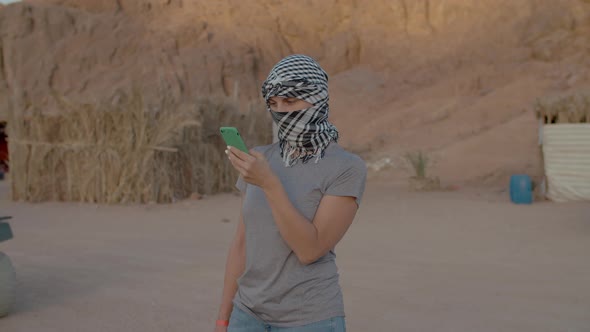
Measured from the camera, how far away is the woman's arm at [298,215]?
160 centimetres

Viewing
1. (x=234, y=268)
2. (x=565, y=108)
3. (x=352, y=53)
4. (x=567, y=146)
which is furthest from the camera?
(x=352, y=53)

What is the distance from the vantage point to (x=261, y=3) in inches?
1377

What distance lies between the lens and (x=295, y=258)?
173 centimetres

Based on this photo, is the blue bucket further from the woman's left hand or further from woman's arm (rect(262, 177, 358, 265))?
the woman's left hand

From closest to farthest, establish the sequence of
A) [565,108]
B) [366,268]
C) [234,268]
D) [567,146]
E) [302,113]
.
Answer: [302,113], [234,268], [366,268], [567,146], [565,108]

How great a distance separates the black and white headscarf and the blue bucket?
8899mm

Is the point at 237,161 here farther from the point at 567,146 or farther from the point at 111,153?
the point at 567,146

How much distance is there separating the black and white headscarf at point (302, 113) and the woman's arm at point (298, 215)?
0.42ft

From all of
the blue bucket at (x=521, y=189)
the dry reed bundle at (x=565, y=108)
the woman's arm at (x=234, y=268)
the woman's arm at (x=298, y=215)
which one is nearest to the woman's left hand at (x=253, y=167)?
the woman's arm at (x=298, y=215)

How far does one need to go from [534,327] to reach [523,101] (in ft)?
70.6

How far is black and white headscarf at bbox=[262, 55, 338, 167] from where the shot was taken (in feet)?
5.59

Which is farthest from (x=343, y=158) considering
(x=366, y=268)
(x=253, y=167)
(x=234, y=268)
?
(x=366, y=268)

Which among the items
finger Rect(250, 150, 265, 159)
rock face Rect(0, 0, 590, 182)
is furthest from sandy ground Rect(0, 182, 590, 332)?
rock face Rect(0, 0, 590, 182)

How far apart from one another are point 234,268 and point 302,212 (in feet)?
1.17
